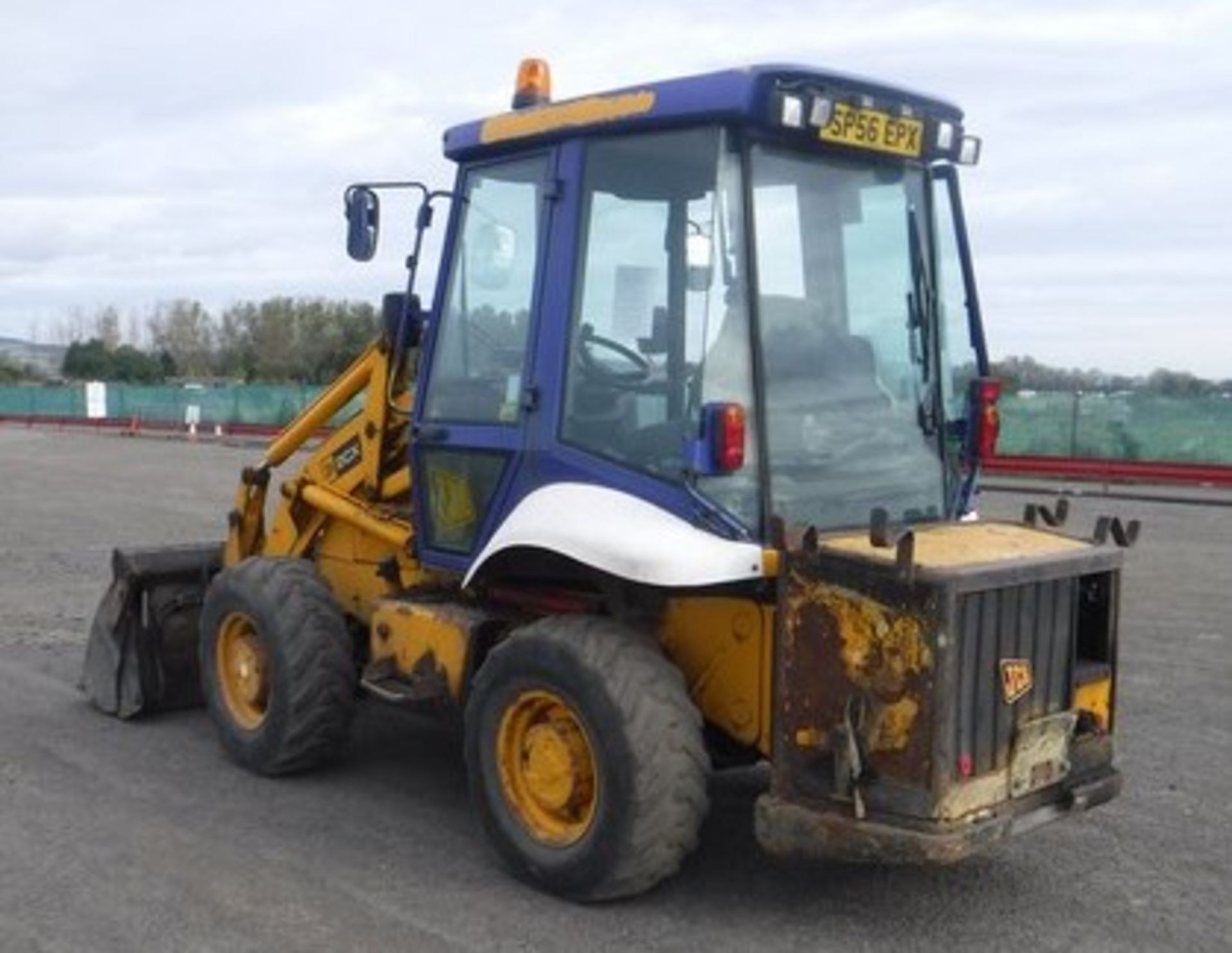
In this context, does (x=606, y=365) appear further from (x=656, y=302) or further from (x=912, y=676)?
(x=912, y=676)

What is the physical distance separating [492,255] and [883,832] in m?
2.72

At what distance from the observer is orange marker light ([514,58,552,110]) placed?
19.4ft

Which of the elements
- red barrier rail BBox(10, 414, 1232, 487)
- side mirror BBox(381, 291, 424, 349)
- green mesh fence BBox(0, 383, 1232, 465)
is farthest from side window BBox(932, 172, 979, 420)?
green mesh fence BBox(0, 383, 1232, 465)

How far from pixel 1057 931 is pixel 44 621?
7.96 m

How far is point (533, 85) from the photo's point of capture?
5.95 metres

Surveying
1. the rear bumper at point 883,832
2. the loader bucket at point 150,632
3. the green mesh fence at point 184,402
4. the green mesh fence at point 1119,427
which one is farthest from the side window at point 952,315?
the green mesh fence at point 184,402

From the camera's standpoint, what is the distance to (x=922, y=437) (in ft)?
18.3

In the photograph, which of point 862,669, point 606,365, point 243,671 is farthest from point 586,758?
point 243,671

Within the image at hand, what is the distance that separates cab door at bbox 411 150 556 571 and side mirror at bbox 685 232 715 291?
0.69 meters

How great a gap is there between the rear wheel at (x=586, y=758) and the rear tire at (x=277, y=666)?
118 centimetres

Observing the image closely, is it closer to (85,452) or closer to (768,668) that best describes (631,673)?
(768,668)

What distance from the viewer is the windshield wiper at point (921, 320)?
5598 mm

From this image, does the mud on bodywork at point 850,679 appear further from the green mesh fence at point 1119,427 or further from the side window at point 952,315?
the green mesh fence at point 1119,427

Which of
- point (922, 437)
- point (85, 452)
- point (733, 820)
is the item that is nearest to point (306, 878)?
point (733, 820)
